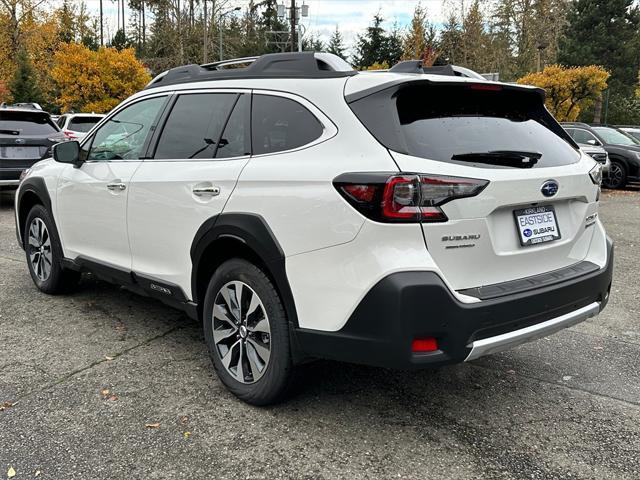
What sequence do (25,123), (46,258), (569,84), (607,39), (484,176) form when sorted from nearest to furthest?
(484,176)
(46,258)
(25,123)
(569,84)
(607,39)

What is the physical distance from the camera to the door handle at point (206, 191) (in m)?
3.21

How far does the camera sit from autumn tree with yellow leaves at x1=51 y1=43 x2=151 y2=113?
22.3 m

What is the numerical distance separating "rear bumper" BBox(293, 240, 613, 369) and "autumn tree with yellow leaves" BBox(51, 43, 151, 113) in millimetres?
21979

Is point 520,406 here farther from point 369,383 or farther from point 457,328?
point 457,328

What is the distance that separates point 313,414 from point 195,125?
6.04ft

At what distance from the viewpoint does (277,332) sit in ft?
9.56

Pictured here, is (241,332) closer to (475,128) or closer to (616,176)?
(475,128)

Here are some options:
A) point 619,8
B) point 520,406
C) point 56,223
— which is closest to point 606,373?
point 520,406

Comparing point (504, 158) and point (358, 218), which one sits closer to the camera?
point (358, 218)

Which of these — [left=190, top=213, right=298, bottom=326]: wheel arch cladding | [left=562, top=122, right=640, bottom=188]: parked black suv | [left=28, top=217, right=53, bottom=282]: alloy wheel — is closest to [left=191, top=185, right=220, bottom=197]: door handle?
[left=190, top=213, right=298, bottom=326]: wheel arch cladding

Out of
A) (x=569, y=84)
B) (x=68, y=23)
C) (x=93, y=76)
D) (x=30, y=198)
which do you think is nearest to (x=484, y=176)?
(x=30, y=198)

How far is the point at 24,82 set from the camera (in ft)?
107

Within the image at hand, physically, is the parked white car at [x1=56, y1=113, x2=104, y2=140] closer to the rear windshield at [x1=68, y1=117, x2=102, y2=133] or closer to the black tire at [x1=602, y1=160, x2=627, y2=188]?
the rear windshield at [x1=68, y1=117, x2=102, y2=133]

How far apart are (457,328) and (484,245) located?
1.31 ft
